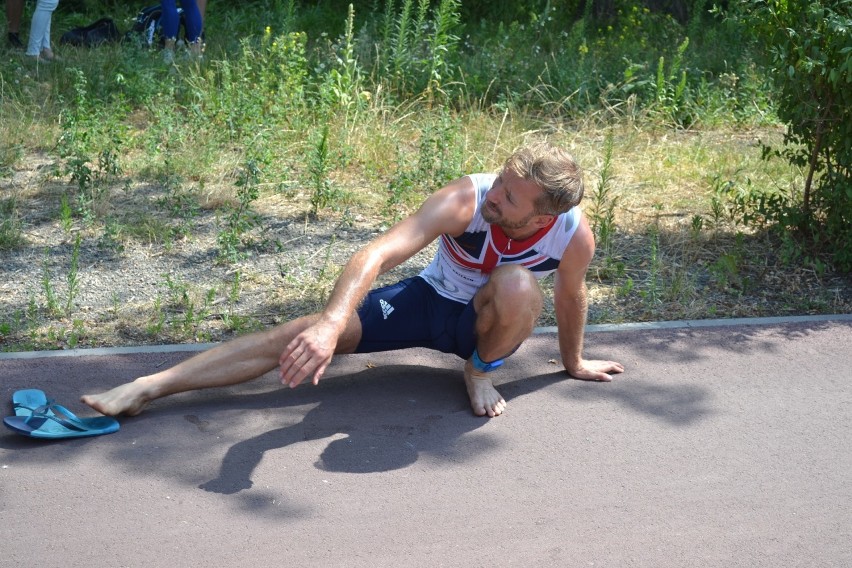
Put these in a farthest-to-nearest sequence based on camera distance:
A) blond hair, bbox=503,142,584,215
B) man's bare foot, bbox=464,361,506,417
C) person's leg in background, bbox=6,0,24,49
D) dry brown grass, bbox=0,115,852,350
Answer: person's leg in background, bbox=6,0,24,49, dry brown grass, bbox=0,115,852,350, man's bare foot, bbox=464,361,506,417, blond hair, bbox=503,142,584,215

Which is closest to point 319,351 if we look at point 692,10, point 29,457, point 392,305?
point 392,305

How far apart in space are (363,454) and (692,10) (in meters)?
9.85

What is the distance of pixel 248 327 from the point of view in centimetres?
512

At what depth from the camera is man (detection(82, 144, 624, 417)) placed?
402cm

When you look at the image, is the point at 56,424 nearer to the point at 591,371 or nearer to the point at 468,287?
the point at 468,287

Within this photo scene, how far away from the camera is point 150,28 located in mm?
9750

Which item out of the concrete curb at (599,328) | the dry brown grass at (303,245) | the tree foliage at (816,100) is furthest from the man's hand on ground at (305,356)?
the tree foliage at (816,100)

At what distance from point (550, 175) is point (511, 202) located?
184 mm

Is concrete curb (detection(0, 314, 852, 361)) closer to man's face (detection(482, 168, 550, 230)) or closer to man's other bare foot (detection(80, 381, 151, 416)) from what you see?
man's other bare foot (detection(80, 381, 151, 416))

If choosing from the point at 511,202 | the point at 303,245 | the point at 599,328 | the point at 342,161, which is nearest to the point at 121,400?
the point at 511,202

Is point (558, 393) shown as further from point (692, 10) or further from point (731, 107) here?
point (692, 10)

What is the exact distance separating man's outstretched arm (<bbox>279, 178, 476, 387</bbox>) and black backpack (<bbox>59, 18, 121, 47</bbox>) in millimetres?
6672

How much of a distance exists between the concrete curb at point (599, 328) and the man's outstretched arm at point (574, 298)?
0.58 meters

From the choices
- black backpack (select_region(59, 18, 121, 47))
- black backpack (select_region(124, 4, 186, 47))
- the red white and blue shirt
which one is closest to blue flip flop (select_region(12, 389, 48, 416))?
the red white and blue shirt
